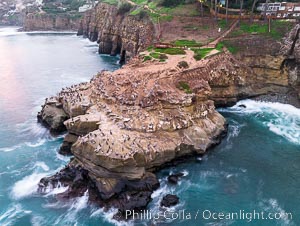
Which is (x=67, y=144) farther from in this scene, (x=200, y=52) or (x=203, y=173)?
(x=200, y=52)

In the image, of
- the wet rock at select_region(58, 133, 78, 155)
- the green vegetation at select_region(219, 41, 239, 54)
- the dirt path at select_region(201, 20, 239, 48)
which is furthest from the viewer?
the dirt path at select_region(201, 20, 239, 48)

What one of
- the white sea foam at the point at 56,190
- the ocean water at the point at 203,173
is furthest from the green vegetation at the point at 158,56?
the white sea foam at the point at 56,190

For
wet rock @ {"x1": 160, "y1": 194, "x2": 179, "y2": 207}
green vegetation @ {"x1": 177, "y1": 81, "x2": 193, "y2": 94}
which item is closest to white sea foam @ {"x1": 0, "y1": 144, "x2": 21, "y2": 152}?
wet rock @ {"x1": 160, "y1": 194, "x2": 179, "y2": 207}

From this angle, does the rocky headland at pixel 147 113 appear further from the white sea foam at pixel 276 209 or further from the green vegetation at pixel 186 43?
the white sea foam at pixel 276 209

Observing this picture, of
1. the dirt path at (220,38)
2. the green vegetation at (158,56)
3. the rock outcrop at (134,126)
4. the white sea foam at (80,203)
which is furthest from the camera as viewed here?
the dirt path at (220,38)

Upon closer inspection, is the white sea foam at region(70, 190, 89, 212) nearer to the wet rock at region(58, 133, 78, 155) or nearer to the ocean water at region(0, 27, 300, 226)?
the ocean water at region(0, 27, 300, 226)

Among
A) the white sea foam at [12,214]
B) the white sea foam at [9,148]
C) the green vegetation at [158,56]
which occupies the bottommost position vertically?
the white sea foam at [12,214]

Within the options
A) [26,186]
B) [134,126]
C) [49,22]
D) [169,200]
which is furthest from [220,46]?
[49,22]
